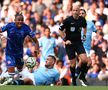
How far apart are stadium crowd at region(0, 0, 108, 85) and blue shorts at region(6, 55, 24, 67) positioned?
1.04 metres

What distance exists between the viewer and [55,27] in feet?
55.9

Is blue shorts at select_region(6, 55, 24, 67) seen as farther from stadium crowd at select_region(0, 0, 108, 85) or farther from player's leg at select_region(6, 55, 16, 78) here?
stadium crowd at select_region(0, 0, 108, 85)

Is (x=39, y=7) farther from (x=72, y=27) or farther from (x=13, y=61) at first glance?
(x=72, y=27)

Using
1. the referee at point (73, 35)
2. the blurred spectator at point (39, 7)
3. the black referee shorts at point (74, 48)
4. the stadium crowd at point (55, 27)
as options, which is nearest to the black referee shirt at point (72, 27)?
the referee at point (73, 35)

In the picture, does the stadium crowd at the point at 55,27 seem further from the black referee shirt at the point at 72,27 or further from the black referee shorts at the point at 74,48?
the black referee shirt at the point at 72,27

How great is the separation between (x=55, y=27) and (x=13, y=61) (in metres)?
4.01

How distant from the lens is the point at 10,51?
522 inches

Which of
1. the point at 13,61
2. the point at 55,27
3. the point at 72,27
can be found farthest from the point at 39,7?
the point at 72,27

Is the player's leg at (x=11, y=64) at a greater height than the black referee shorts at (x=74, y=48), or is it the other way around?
the black referee shorts at (x=74, y=48)

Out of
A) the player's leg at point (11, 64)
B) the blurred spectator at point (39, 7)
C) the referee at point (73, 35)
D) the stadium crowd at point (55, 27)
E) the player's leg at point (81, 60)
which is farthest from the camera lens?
the blurred spectator at point (39, 7)

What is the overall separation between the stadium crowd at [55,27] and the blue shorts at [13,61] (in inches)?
40.9

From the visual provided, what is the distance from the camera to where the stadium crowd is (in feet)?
50.3

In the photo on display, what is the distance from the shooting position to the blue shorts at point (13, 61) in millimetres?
13234

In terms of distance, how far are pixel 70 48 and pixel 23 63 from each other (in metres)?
1.28
